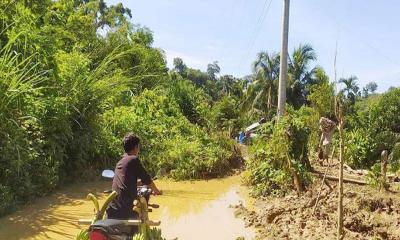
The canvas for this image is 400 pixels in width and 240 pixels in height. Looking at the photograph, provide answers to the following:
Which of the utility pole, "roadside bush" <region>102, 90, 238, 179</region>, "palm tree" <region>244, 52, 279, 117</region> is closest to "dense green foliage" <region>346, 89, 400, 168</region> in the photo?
the utility pole

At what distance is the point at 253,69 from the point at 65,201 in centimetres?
2913

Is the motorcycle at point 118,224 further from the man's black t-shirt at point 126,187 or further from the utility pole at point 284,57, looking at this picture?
the utility pole at point 284,57

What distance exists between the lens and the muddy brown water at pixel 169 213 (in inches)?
294

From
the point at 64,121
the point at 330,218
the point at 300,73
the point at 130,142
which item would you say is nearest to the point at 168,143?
the point at 64,121

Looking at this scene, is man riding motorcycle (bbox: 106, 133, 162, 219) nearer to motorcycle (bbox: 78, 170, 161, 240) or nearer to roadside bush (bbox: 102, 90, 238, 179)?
motorcycle (bbox: 78, 170, 161, 240)

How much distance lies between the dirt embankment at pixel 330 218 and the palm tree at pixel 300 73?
25.8 metres

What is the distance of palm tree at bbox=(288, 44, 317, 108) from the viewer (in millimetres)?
33500

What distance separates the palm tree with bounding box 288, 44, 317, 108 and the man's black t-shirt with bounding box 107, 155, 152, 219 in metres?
30.2

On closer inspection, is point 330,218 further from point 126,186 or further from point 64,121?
point 64,121

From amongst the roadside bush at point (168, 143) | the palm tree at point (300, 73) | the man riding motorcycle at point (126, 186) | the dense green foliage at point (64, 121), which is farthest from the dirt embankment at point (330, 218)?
the palm tree at point (300, 73)

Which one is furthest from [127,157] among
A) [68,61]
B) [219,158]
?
[219,158]

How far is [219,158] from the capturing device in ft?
41.3

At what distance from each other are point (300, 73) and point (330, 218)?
28058 mm

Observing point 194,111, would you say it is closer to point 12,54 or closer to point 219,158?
point 219,158
